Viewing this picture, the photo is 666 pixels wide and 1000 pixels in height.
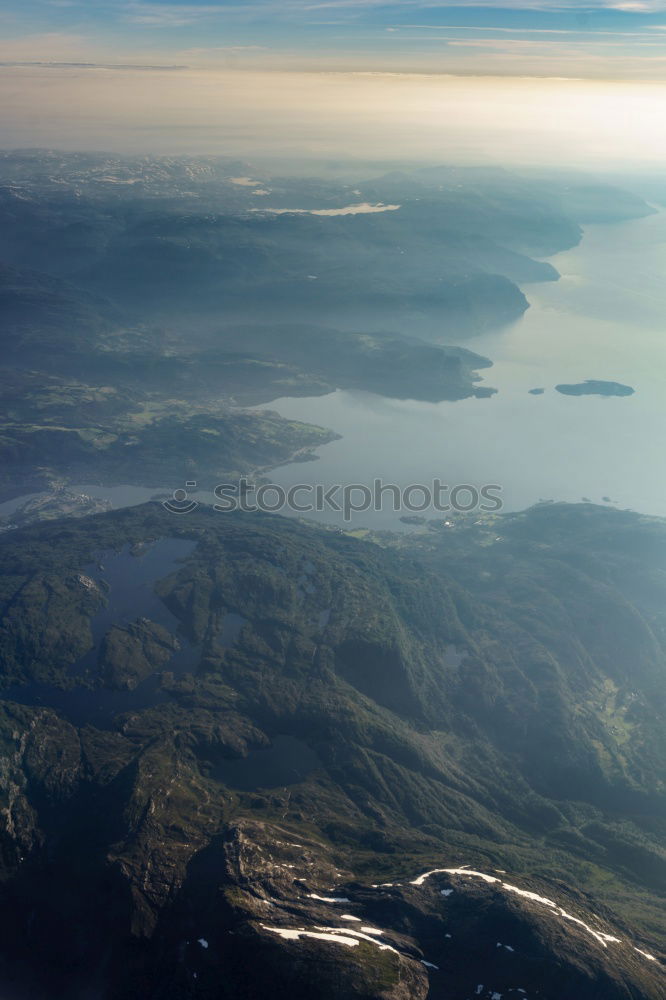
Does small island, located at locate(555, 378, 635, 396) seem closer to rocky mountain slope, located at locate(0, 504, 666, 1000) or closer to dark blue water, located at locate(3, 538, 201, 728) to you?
rocky mountain slope, located at locate(0, 504, 666, 1000)

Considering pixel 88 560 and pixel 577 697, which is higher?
pixel 88 560

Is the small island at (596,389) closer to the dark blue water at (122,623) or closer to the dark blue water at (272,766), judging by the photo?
the dark blue water at (122,623)

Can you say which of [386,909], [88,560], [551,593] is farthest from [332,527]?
[386,909]

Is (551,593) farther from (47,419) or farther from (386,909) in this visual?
(47,419)

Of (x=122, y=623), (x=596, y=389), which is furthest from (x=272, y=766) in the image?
(x=596, y=389)

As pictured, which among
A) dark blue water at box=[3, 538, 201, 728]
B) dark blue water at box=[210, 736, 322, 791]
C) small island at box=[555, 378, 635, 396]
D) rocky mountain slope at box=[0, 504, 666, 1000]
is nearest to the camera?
rocky mountain slope at box=[0, 504, 666, 1000]

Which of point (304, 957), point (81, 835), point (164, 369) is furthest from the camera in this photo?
point (164, 369)

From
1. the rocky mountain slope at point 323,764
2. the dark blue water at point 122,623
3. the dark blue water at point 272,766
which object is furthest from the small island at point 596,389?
the dark blue water at point 272,766

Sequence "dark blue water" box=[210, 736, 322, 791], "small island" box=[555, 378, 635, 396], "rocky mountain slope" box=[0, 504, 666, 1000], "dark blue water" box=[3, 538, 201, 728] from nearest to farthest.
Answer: "rocky mountain slope" box=[0, 504, 666, 1000]
"dark blue water" box=[210, 736, 322, 791]
"dark blue water" box=[3, 538, 201, 728]
"small island" box=[555, 378, 635, 396]

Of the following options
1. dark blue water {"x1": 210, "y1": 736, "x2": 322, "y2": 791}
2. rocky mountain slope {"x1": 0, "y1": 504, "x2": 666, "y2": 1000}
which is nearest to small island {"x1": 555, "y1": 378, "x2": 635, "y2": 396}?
rocky mountain slope {"x1": 0, "y1": 504, "x2": 666, "y2": 1000}
